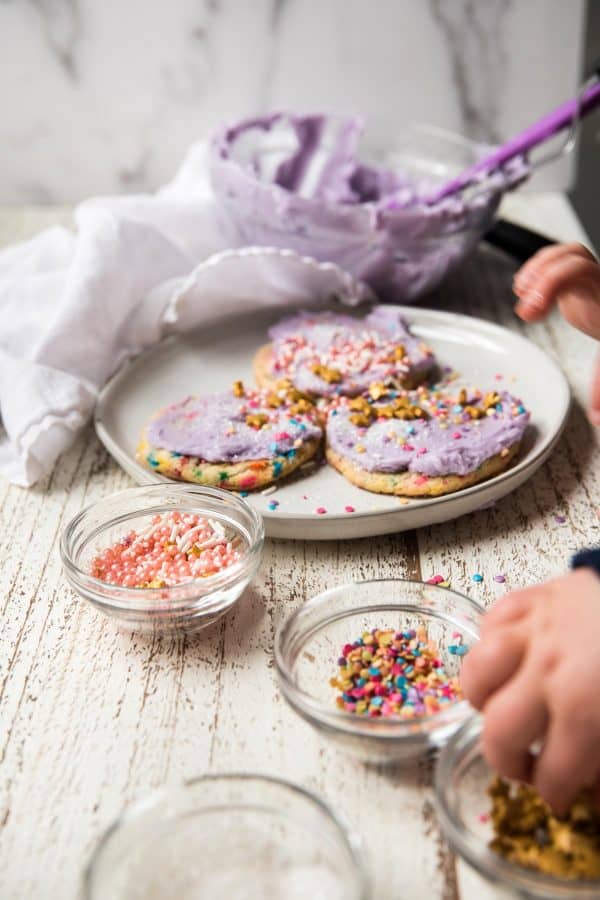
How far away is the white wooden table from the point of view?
0.78 m

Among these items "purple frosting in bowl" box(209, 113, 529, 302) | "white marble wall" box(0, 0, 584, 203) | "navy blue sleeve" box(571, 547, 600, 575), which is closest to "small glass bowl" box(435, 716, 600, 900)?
"navy blue sleeve" box(571, 547, 600, 575)

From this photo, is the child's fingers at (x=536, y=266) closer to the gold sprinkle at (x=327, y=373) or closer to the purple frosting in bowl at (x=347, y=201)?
the gold sprinkle at (x=327, y=373)

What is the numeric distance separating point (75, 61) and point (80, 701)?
4.94 feet

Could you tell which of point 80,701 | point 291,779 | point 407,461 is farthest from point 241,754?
point 407,461

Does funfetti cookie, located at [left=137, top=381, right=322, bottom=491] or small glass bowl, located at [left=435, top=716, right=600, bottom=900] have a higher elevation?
small glass bowl, located at [left=435, top=716, right=600, bottom=900]

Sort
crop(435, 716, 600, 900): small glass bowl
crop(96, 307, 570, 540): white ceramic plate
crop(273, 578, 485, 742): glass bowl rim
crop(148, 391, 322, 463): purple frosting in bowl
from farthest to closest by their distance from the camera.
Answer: crop(148, 391, 322, 463): purple frosting in bowl → crop(96, 307, 570, 540): white ceramic plate → crop(273, 578, 485, 742): glass bowl rim → crop(435, 716, 600, 900): small glass bowl

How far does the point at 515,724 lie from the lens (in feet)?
2.19

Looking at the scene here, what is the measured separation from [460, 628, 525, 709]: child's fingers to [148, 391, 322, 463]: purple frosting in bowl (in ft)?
1.74

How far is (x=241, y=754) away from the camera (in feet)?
2.79

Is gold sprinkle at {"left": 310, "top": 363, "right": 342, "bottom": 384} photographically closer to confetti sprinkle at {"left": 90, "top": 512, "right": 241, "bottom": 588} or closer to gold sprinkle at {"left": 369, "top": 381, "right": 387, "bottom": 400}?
gold sprinkle at {"left": 369, "top": 381, "right": 387, "bottom": 400}

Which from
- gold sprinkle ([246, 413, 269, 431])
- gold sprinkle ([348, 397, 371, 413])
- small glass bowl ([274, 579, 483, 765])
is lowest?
gold sprinkle ([348, 397, 371, 413])

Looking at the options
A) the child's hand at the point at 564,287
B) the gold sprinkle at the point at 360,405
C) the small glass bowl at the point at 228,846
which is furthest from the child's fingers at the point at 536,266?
the small glass bowl at the point at 228,846

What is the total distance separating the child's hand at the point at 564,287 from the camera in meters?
0.90

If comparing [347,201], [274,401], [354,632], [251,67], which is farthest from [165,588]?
[251,67]
